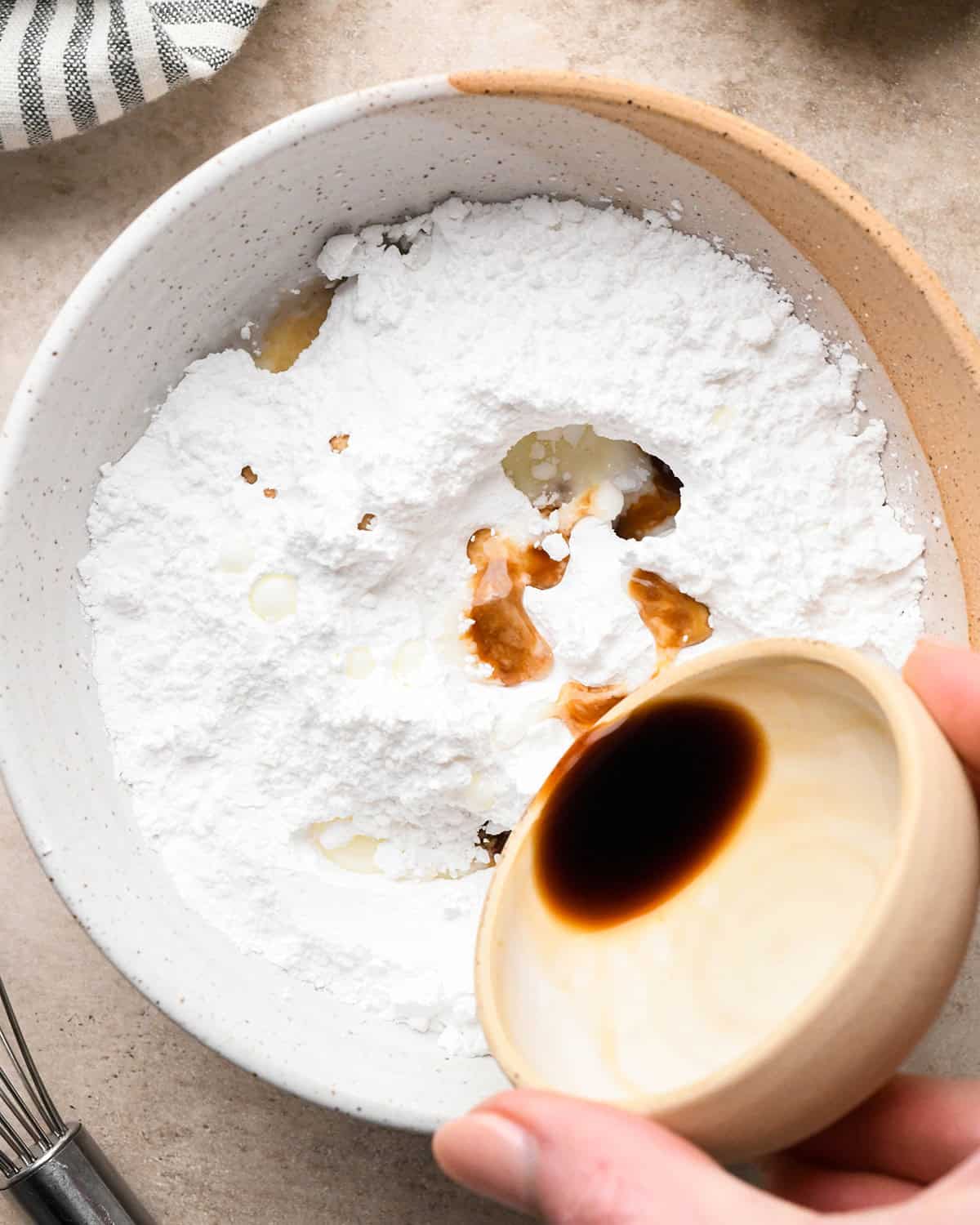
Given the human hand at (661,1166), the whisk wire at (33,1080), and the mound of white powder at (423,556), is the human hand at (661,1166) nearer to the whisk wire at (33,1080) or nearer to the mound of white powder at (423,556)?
the mound of white powder at (423,556)

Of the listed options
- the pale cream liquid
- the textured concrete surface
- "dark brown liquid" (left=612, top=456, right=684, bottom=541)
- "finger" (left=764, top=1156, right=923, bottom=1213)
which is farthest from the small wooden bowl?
the textured concrete surface

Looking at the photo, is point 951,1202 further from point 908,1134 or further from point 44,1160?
point 44,1160

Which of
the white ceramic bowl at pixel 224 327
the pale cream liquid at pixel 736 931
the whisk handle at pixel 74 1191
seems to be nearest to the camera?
the pale cream liquid at pixel 736 931

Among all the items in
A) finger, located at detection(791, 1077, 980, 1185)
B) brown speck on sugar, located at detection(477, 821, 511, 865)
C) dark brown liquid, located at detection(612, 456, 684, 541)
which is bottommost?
finger, located at detection(791, 1077, 980, 1185)

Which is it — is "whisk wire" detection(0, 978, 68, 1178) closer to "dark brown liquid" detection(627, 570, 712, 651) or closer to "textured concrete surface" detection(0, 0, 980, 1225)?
"textured concrete surface" detection(0, 0, 980, 1225)

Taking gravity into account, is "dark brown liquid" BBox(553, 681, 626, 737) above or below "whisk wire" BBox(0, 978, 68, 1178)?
above

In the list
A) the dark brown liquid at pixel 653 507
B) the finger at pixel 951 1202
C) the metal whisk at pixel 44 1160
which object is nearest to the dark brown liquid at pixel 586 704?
the dark brown liquid at pixel 653 507

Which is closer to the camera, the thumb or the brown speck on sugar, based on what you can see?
the thumb
